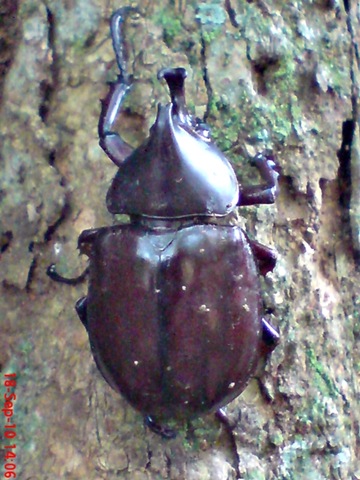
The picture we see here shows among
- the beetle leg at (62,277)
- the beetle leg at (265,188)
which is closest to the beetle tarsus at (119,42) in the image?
the beetle leg at (265,188)

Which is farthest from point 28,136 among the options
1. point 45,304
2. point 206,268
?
point 206,268

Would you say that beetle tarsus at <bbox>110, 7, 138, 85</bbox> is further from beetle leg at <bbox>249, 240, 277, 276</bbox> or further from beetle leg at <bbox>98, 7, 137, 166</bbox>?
beetle leg at <bbox>249, 240, 277, 276</bbox>

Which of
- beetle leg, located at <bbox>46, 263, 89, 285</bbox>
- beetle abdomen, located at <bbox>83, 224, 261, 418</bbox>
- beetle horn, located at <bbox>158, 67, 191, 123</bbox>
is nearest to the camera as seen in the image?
beetle abdomen, located at <bbox>83, 224, 261, 418</bbox>

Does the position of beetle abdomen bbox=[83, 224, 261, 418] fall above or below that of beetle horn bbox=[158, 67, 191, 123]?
below

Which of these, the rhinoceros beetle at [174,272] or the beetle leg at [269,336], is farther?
the beetle leg at [269,336]

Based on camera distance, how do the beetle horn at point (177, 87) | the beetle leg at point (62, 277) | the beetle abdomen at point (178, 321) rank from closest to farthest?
the beetle abdomen at point (178, 321), the beetle horn at point (177, 87), the beetle leg at point (62, 277)

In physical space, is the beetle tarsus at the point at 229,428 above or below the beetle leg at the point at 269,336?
below

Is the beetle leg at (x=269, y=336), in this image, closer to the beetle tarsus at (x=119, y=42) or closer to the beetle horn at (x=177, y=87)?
the beetle horn at (x=177, y=87)

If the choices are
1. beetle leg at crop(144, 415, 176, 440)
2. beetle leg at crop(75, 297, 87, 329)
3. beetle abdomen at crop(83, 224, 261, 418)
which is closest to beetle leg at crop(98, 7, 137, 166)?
beetle abdomen at crop(83, 224, 261, 418)
